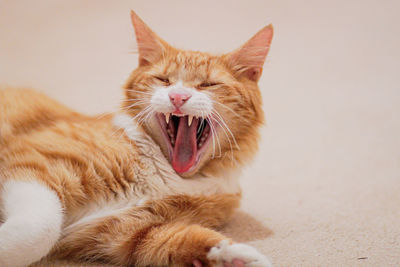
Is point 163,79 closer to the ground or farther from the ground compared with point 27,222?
farther from the ground

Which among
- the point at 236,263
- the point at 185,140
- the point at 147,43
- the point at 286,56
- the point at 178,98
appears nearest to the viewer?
the point at 236,263

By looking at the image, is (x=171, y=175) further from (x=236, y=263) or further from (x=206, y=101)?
(x=236, y=263)

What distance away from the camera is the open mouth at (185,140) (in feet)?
4.49

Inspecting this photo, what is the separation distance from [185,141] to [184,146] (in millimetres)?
17

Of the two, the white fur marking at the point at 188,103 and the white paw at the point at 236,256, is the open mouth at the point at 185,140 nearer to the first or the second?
the white fur marking at the point at 188,103

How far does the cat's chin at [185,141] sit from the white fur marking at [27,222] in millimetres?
401

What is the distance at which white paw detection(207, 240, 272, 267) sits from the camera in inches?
39.2

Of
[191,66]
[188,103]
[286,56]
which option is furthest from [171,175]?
[286,56]

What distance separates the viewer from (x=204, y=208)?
1364 millimetres

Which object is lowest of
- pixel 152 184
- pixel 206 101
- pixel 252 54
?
pixel 152 184

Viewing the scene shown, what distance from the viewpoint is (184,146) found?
1389 mm

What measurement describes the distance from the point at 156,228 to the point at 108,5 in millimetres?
1860

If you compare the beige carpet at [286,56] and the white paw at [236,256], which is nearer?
the white paw at [236,256]

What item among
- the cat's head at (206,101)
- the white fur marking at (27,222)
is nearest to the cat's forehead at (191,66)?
the cat's head at (206,101)
